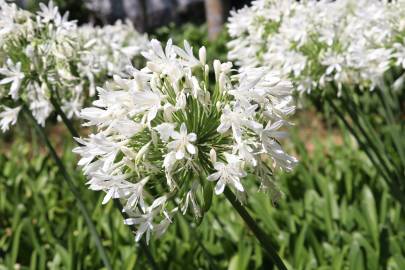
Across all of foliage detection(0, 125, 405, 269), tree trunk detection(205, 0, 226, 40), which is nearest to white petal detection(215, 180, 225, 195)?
foliage detection(0, 125, 405, 269)

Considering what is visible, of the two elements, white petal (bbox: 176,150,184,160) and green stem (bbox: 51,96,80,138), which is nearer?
white petal (bbox: 176,150,184,160)

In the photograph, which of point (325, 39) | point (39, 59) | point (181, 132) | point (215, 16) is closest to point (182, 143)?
point (181, 132)

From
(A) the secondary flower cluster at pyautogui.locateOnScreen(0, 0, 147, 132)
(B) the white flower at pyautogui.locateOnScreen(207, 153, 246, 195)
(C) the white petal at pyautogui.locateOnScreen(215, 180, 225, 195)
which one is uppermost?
(A) the secondary flower cluster at pyautogui.locateOnScreen(0, 0, 147, 132)

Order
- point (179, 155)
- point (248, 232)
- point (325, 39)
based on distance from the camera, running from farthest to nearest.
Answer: point (248, 232)
point (325, 39)
point (179, 155)

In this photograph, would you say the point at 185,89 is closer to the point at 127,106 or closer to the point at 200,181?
the point at 127,106

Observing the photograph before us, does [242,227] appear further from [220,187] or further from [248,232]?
[220,187]

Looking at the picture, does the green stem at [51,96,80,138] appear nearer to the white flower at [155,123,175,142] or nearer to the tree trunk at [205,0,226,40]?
the white flower at [155,123,175,142]
